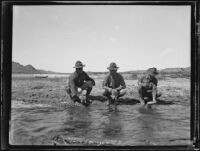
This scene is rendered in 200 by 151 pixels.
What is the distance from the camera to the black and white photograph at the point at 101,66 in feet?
6.76

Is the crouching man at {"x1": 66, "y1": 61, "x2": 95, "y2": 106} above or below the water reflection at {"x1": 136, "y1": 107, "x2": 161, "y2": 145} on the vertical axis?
above

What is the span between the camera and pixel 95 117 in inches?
81.4

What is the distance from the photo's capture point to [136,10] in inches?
81.7

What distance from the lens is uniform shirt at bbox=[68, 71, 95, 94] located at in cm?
208

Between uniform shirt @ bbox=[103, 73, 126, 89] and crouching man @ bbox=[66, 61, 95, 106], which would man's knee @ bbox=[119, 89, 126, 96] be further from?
crouching man @ bbox=[66, 61, 95, 106]

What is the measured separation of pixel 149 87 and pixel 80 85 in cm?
56

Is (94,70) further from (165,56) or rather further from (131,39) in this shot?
(165,56)

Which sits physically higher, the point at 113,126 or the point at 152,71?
the point at 152,71

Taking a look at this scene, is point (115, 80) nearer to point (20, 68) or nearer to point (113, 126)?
point (113, 126)

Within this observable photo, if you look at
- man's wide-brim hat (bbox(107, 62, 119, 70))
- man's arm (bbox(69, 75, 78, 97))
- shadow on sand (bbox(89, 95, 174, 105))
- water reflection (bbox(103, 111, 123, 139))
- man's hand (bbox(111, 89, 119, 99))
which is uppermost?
man's wide-brim hat (bbox(107, 62, 119, 70))

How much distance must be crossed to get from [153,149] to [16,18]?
1493 mm

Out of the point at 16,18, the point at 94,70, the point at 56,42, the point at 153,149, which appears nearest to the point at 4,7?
the point at 16,18

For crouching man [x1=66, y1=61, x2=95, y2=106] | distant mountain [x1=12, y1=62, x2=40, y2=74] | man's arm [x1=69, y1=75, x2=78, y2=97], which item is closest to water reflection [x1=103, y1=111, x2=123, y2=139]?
crouching man [x1=66, y1=61, x2=95, y2=106]

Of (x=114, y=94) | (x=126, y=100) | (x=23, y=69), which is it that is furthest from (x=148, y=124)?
(x=23, y=69)
